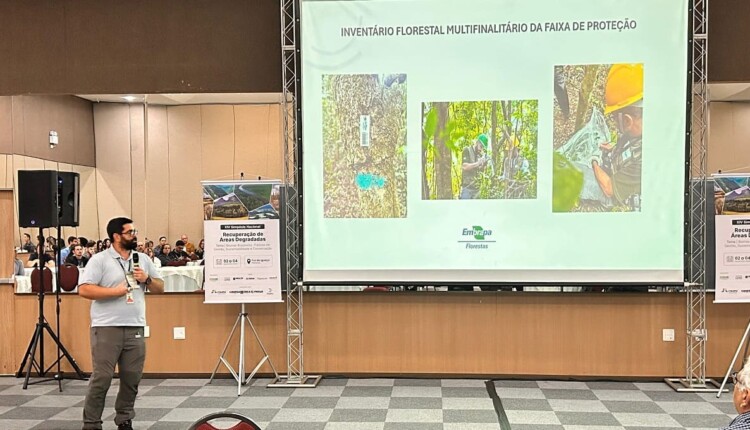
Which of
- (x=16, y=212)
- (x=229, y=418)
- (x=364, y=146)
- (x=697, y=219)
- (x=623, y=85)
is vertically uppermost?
(x=623, y=85)

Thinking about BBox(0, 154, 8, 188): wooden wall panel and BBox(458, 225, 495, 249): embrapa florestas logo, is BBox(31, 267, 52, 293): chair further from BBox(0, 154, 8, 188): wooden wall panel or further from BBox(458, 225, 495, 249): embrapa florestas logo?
BBox(458, 225, 495, 249): embrapa florestas logo

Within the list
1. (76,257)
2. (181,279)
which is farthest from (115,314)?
(76,257)

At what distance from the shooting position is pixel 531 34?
566 cm

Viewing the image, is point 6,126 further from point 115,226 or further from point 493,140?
point 493,140

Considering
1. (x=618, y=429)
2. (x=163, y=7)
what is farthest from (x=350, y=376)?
(x=163, y=7)

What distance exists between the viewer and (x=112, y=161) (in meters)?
6.47

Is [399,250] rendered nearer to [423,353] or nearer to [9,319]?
[423,353]

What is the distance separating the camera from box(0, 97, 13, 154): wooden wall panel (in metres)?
6.45

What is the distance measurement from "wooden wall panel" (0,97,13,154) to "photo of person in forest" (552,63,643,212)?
18.4 ft

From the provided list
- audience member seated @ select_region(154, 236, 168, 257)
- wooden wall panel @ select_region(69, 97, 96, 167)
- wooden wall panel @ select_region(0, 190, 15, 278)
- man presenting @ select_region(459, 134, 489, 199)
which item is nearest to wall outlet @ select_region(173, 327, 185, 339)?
audience member seated @ select_region(154, 236, 168, 257)

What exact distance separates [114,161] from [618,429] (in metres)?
5.44

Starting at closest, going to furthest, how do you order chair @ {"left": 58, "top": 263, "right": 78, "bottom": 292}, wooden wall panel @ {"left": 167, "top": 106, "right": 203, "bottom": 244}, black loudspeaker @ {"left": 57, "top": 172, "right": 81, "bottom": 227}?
black loudspeaker @ {"left": 57, "top": 172, "right": 81, "bottom": 227}, chair @ {"left": 58, "top": 263, "right": 78, "bottom": 292}, wooden wall panel @ {"left": 167, "top": 106, "right": 203, "bottom": 244}

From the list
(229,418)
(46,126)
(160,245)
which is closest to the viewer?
(229,418)

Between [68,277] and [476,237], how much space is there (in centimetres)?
418
